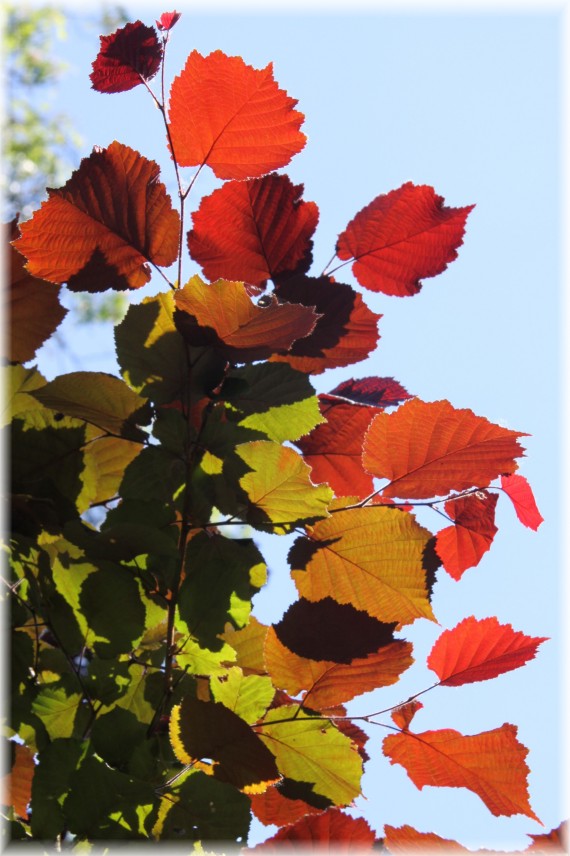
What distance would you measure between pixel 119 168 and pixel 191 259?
103 millimetres

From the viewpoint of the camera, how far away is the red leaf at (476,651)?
60 centimetres

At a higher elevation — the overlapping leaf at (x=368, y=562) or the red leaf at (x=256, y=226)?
the red leaf at (x=256, y=226)

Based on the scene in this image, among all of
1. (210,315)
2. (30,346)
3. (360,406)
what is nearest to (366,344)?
(360,406)

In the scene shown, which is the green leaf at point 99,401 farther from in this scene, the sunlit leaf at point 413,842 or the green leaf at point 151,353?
the sunlit leaf at point 413,842

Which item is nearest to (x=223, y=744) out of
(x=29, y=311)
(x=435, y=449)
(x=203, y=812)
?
(x=203, y=812)

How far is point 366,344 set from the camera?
0.66 m

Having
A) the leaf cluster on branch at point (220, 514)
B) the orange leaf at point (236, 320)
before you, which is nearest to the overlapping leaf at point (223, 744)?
the leaf cluster on branch at point (220, 514)

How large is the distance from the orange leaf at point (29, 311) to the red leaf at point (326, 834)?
0.41 metres

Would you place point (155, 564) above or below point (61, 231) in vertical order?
below

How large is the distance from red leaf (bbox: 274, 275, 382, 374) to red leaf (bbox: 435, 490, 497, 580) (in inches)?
5.8

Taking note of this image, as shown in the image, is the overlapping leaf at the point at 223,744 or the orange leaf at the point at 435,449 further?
the orange leaf at the point at 435,449

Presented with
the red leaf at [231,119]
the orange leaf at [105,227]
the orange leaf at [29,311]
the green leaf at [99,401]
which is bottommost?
the green leaf at [99,401]

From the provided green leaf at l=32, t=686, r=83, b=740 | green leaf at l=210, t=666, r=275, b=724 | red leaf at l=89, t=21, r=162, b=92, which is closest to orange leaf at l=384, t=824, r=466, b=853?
green leaf at l=210, t=666, r=275, b=724

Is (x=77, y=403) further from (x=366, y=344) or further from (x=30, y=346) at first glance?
(x=366, y=344)
